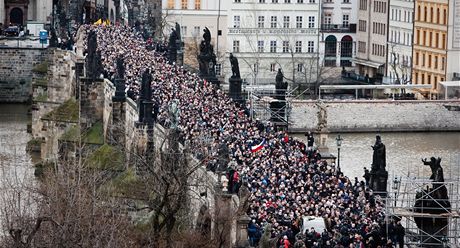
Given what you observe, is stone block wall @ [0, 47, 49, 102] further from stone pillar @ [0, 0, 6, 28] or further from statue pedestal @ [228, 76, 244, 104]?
statue pedestal @ [228, 76, 244, 104]

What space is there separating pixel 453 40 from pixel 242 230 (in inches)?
2766

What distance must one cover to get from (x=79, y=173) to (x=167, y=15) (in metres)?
74.2

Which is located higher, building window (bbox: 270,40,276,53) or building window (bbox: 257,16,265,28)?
building window (bbox: 257,16,265,28)

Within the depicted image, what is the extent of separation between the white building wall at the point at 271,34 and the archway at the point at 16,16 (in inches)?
841

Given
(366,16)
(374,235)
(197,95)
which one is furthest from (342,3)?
(374,235)

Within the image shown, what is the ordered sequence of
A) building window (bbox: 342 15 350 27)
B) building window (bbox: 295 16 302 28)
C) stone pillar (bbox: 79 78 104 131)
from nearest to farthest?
1. stone pillar (bbox: 79 78 104 131)
2. building window (bbox: 295 16 302 28)
3. building window (bbox: 342 15 350 27)

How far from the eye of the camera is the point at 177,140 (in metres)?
72.6

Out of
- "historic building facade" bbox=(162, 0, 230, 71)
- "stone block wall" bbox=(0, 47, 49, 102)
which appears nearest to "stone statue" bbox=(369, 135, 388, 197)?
"stone block wall" bbox=(0, 47, 49, 102)

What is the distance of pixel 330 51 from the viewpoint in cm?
14200

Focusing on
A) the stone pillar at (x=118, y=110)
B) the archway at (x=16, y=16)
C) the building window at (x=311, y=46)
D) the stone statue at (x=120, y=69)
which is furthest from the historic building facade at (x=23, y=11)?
the stone statue at (x=120, y=69)

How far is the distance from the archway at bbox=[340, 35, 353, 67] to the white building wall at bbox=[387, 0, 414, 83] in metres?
3.54

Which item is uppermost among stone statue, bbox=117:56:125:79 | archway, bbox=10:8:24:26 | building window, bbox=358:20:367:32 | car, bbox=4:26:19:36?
stone statue, bbox=117:56:125:79

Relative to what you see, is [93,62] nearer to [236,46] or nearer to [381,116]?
[381,116]

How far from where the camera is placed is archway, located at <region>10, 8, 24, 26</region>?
158 m
